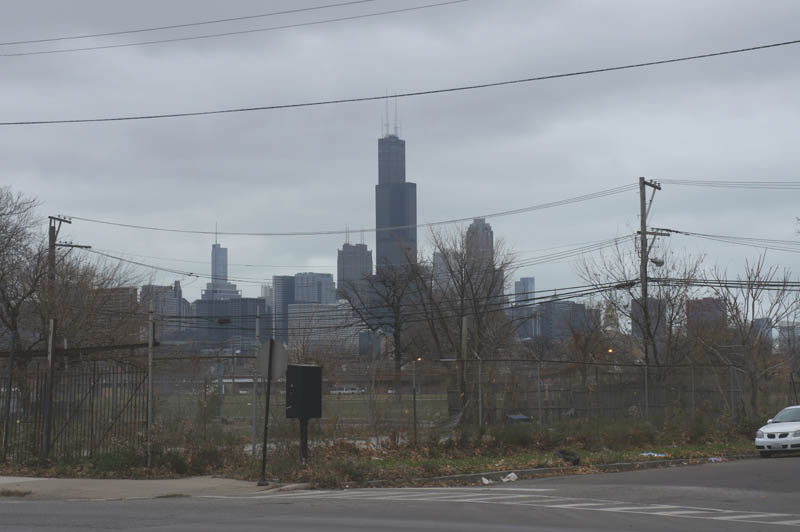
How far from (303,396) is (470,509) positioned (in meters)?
6.87

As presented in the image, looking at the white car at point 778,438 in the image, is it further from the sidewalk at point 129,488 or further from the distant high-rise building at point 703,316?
the distant high-rise building at point 703,316

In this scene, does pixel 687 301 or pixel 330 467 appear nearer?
pixel 330 467

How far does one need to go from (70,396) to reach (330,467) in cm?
734

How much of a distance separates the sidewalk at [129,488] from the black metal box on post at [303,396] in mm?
1940

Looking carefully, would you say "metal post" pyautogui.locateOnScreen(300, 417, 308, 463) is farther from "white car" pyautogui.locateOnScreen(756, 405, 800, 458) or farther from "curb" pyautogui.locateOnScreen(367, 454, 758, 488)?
"white car" pyautogui.locateOnScreen(756, 405, 800, 458)

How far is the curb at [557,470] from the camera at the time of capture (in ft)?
63.5

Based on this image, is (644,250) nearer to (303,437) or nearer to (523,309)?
(303,437)

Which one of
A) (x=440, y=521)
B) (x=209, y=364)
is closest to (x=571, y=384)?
(x=209, y=364)

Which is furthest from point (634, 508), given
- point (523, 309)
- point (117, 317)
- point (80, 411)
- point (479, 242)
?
point (523, 309)

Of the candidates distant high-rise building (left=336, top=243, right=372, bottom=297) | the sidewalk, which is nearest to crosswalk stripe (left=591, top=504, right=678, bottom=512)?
the sidewalk

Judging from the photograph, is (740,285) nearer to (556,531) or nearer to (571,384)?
(571,384)

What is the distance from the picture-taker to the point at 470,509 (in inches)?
547

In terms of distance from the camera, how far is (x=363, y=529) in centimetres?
1150

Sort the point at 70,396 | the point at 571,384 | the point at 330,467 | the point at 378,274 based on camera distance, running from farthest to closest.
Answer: the point at 378,274 → the point at 571,384 → the point at 70,396 → the point at 330,467
